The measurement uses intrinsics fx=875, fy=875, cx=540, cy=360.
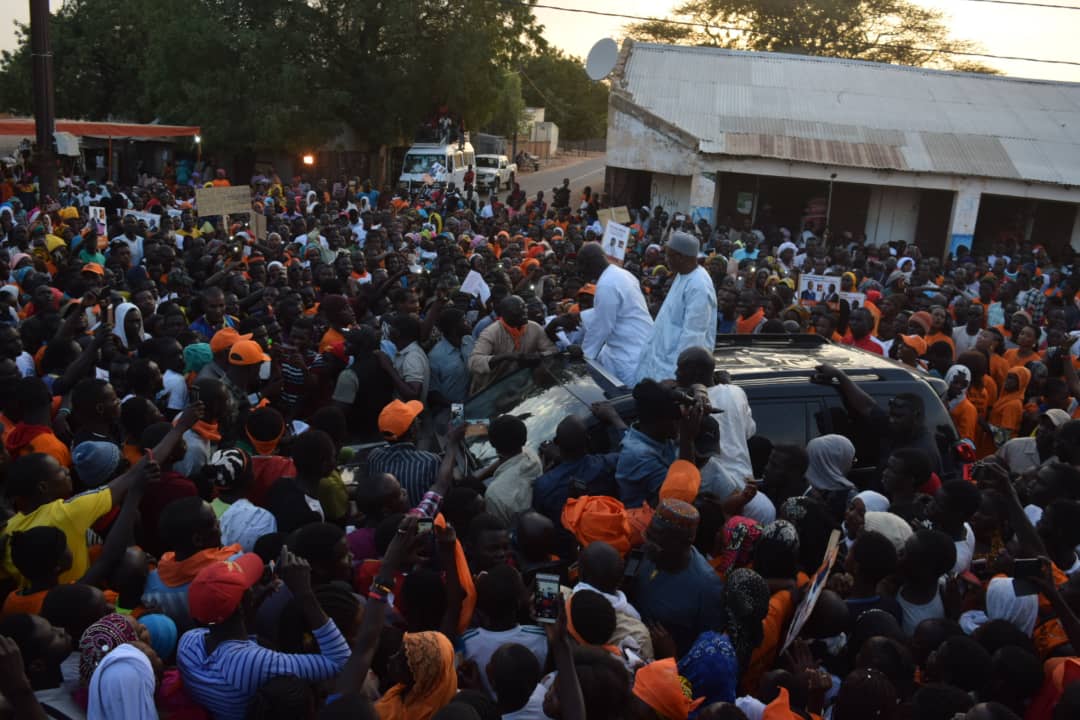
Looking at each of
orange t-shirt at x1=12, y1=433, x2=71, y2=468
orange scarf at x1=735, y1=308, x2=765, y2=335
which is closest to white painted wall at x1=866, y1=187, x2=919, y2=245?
orange scarf at x1=735, y1=308, x2=765, y2=335

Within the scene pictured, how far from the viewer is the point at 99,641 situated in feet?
9.51

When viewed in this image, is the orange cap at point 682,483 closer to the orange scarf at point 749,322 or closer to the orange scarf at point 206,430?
the orange scarf at point 206,430

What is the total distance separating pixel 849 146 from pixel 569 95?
48403 millimetres

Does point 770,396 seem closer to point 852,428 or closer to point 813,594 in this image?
point 852,428

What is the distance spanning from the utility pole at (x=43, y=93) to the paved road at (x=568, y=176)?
20498 mm

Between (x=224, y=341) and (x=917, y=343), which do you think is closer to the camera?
(x=224, y=341)

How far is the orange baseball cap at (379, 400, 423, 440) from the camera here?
517 centimetres

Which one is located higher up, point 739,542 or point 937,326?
point 937,326

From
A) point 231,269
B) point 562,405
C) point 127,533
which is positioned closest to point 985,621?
point 562,405

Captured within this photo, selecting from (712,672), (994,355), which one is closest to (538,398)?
(712,672)

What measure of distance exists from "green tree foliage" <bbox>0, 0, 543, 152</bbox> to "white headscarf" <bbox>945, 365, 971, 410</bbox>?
24452 millimetres

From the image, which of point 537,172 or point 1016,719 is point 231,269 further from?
point 537,172

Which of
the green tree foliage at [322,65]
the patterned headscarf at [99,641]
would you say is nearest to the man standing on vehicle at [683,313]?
the patterned headscarf at [99,641]

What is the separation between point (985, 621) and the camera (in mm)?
3707
